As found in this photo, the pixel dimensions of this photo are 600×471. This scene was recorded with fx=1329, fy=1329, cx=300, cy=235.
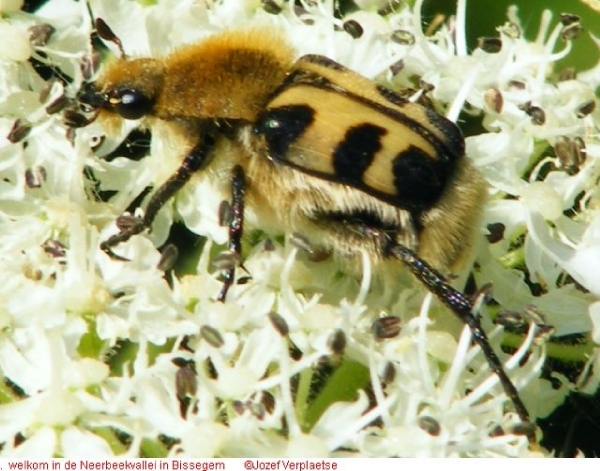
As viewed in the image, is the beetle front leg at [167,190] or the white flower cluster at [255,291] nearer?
the white flower cluster at [255,291]

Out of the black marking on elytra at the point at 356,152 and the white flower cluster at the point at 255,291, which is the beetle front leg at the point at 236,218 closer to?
the white flower cluster at the point at 255,291

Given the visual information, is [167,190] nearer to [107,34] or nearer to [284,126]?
[284,126]

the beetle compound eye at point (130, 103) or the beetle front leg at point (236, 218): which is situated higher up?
the beetle compound eye at point (130, 103)

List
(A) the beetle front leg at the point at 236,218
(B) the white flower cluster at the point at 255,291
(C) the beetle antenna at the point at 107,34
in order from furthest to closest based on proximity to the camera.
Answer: (C) the beetle antenna at the point at 107,34 < (A) the beetle front leg at the point at 236,218 < (B) the white flower cluster at the point at 255,291

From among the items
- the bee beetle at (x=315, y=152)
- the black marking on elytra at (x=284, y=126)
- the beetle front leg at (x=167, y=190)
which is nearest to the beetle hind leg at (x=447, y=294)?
the bee beetle at (x=315, y=152)

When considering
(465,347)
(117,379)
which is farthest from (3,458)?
(465,347)


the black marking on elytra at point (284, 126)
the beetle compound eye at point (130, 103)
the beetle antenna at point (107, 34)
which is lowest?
the beetle antenna at point (107, 34)
